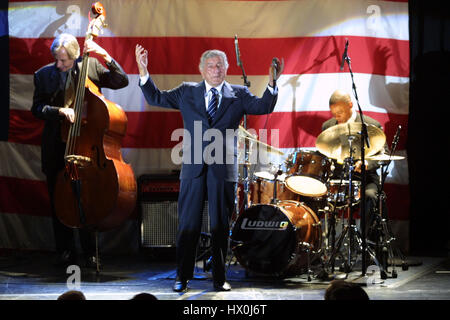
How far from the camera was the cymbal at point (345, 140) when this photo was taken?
4.78 metres

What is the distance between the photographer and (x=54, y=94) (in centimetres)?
524

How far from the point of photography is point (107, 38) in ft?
20.5

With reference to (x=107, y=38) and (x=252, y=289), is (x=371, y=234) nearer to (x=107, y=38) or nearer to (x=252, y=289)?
(x=252, y=289)

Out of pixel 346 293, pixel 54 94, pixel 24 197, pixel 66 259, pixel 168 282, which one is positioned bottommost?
pixel 168 282

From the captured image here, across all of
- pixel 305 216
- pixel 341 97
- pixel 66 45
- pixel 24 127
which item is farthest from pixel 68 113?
pixel 341 97

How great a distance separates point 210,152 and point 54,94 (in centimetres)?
177

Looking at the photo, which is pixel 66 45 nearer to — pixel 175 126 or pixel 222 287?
pixel 175 126

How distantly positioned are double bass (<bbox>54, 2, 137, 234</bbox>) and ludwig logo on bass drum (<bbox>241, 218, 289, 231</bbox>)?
38.2 inches

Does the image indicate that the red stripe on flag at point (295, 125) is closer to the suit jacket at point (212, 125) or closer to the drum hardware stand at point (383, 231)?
the drum hardware stand at point (383, 231)

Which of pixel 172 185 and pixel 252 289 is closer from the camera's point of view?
pixel 252 289
